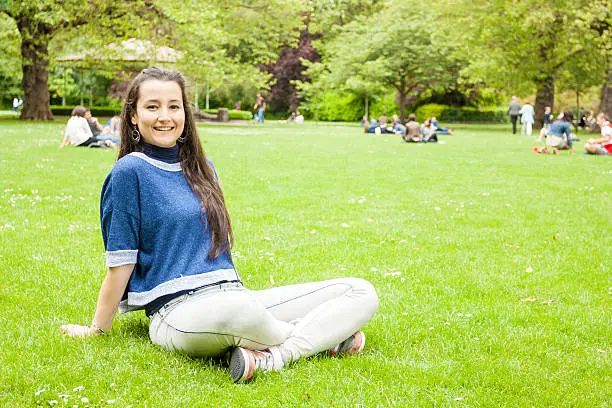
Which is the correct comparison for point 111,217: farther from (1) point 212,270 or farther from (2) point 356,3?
(2) point 356,3

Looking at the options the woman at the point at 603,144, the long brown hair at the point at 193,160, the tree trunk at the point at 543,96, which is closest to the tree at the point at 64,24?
the woman at the point at 603,144

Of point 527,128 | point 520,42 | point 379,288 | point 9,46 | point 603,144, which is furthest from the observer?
point 520,42

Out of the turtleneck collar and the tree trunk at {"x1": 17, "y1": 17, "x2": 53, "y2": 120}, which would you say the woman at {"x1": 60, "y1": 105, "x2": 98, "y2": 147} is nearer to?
the tree trunk at {"x1": 17, "y1": 17, "x2": 53, "y2": 120}

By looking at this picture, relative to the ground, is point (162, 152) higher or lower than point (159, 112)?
lower

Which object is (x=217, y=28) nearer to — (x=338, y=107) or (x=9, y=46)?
(x=9, y=46)

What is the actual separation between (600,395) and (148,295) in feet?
7.87

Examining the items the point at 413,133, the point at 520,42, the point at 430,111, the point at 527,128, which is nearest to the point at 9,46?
the point at 413,133

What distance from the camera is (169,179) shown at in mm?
4148

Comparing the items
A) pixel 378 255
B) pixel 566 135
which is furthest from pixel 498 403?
pixel 566 135

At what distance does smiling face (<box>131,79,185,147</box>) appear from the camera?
4.11m

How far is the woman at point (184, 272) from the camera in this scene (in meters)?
3.76

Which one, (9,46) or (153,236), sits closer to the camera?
(153,236)

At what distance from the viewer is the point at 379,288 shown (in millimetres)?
5730

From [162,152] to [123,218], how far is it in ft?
1.54
